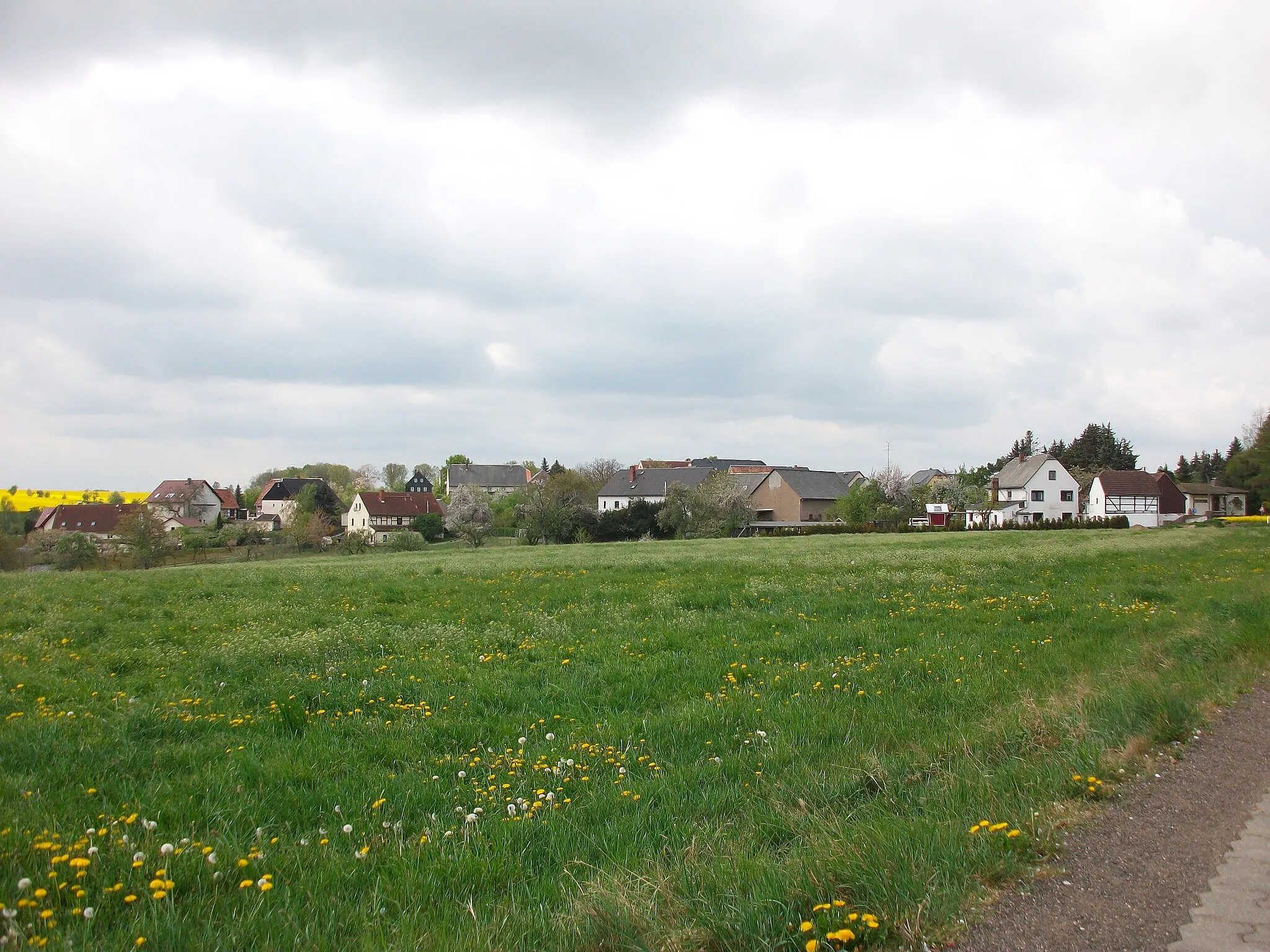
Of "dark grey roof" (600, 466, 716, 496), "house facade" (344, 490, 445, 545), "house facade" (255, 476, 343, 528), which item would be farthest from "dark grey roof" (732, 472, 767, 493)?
"house facade" (255, 476, 343, 528)

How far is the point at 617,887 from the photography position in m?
4.50

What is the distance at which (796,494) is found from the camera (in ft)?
340

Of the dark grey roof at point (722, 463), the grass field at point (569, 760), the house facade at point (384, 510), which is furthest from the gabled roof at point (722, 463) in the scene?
the grass field at point (569, 760)

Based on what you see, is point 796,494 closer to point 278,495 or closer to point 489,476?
point 489,476

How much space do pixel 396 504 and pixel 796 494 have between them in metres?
58.8

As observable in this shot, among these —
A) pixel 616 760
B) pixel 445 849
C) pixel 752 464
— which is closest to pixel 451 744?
pixel 616 760

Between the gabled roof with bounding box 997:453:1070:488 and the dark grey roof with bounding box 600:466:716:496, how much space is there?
40.8 metres

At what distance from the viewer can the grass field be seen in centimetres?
440

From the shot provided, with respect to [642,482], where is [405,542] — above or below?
below

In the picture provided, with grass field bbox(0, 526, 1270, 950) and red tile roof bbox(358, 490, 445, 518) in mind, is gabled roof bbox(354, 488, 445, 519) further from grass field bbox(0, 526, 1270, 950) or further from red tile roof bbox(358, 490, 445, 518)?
grass field bbox(0, 526, 1270, 950)

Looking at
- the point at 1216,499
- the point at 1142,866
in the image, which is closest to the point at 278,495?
the point at 1216,499

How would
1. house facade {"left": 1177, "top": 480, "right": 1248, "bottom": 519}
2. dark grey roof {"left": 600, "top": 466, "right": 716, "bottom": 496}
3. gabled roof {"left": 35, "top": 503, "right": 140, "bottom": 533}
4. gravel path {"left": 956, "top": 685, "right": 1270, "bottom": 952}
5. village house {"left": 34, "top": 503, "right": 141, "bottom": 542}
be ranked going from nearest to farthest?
1. gravel path {"left": 956, "top": 685, "right": 1270, "bottom": 952}
2. village house {"left": 34, "top": 503, "right": 141, "bottom": 542}
3. gabled roof {"left": 35, "top": 503, "right": 140, "bottom": 533}
4. house facade {"left": 1177, "top": 480, "right": 1248, "bottom": 519}
5. dark grey roof {"left": 600, "top": 466, "right": 716, "bottom": 496}

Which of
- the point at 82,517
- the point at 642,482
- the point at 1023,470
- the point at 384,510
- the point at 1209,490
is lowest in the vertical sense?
the point at 82,517

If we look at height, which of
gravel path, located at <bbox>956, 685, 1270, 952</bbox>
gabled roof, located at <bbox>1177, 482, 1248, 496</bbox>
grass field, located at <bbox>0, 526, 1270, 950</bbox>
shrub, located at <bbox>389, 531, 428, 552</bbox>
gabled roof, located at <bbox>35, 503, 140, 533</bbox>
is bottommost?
shrub, located at <bbox>389, 531, 428, 552</bbox>
